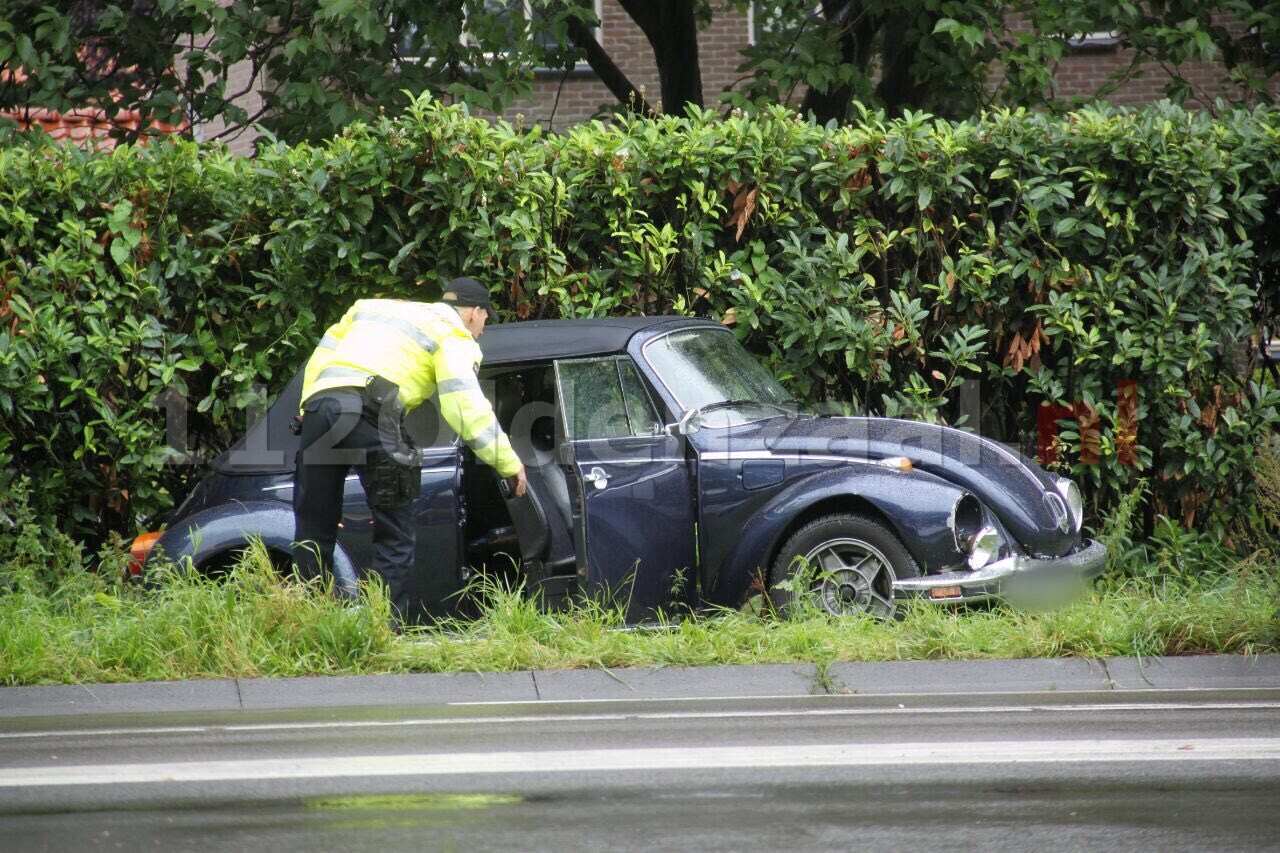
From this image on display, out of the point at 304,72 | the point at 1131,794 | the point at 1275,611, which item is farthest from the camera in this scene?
the point at 304,72

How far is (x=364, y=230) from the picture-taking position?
888cm

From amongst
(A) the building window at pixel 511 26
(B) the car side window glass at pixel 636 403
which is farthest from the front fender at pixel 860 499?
(A) the building window at pixel 511 26

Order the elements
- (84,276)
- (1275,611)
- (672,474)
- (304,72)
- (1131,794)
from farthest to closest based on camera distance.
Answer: (304,72), (84,276), (672,474), (1275,611), (1131,794)

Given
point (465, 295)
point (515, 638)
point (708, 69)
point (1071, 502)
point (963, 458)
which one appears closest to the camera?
point (515, 638)

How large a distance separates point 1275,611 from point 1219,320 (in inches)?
93.0

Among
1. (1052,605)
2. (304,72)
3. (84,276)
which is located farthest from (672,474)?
(304,72)

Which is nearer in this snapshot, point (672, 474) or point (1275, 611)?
point (1275, 611)

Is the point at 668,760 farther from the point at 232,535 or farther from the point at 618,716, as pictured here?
the point at 232,535

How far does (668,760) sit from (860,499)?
2.27 m

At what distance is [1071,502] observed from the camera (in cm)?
788

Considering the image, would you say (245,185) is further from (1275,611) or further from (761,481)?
(1275,611)

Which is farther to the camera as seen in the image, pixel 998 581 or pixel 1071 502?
pixel 1071 502

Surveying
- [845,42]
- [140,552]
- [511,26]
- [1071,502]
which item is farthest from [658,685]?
[845,42]

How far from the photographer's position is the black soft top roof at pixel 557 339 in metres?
7.63
